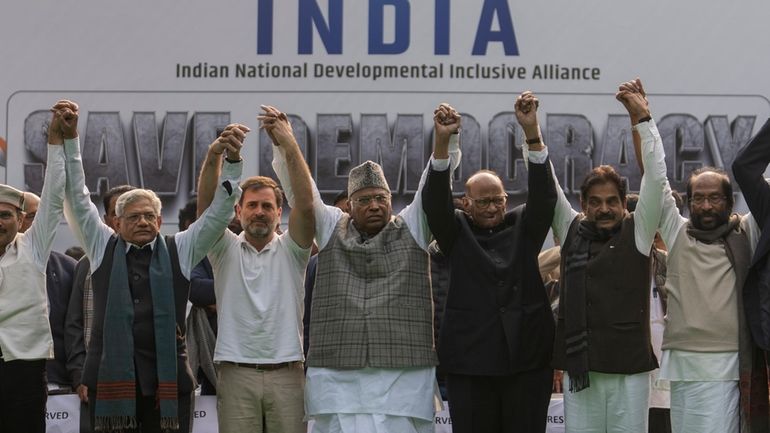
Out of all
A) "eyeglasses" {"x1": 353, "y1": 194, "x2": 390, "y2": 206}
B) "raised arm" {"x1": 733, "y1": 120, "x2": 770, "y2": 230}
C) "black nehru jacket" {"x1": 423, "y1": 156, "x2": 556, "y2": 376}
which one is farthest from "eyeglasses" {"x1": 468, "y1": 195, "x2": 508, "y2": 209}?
"raised arm" {"x1": 733, "y1": 120, "x2": 770, "y2": 230}

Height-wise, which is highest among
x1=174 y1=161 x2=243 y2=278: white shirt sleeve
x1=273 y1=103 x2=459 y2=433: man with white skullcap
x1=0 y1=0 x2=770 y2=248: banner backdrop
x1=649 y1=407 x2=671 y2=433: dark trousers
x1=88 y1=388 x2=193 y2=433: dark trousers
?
x1=0 y1=0 x2=770 y2=248: banner backdrop

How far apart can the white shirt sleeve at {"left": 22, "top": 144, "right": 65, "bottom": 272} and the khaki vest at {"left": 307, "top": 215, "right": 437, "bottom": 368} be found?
3.78 ft

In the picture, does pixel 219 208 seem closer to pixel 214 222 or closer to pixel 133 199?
pixel 214 222

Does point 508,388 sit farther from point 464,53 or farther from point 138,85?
point 138,85

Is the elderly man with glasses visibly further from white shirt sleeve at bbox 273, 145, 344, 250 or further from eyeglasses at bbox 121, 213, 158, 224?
white shirt sleeve at bbox 273, 145, 344, 250

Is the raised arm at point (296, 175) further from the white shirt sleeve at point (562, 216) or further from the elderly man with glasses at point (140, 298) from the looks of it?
the white shirt sleeve at point (562, 216)

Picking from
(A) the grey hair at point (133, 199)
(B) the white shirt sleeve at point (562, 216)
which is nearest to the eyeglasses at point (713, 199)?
(B) the white shirt sleeve at point (562, 216)

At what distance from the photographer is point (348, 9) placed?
6941mm

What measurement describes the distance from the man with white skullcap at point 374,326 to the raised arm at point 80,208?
0.96 metres

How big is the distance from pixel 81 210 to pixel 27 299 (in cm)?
46

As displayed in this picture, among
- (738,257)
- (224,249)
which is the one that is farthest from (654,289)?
(224,249)

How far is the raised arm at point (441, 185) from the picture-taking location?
207 inches

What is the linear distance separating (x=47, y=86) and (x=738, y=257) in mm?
3894

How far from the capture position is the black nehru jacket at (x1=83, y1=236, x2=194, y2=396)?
5277 mm
